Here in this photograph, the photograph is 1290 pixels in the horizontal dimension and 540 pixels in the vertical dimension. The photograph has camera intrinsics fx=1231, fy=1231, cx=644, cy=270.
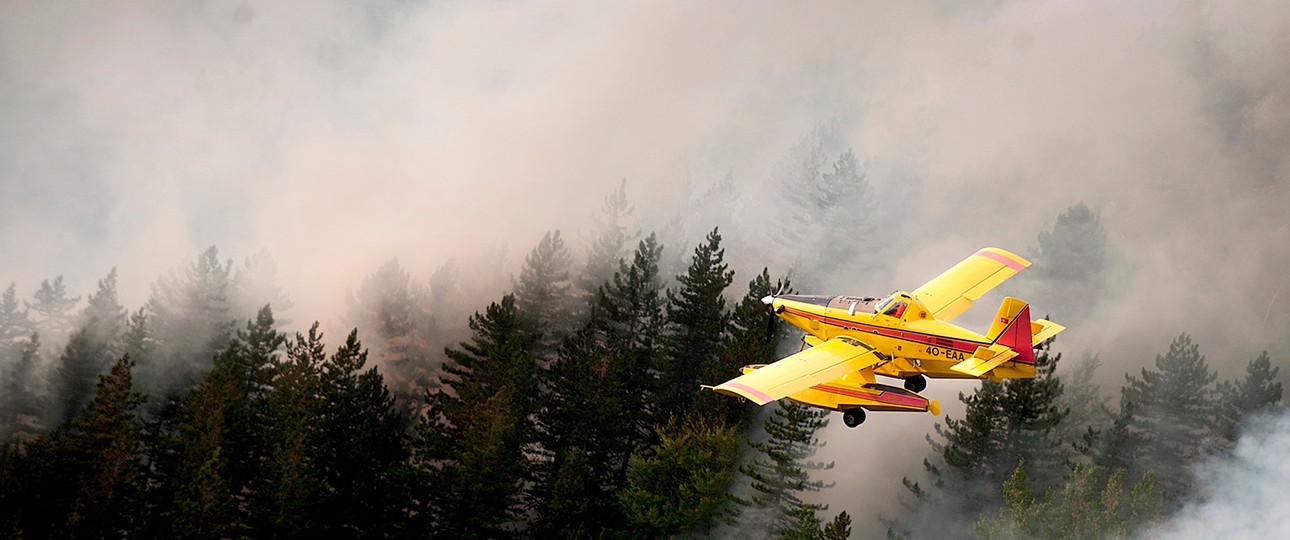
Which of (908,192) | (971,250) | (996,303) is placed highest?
(908,192)

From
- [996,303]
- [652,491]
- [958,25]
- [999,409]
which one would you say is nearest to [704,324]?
[652,491]

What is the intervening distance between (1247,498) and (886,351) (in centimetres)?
1925

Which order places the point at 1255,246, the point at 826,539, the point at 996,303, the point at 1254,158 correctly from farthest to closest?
the point at 1254,158
the point at 1255,246
the point at 996,303
the point at 826,539

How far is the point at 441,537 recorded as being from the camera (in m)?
67.2

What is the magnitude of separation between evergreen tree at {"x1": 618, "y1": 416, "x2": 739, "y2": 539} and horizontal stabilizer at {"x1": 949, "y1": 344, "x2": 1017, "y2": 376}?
2358cm

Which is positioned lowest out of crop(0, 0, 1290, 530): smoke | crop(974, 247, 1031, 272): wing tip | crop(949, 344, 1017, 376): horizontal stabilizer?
crop(949, 344, 1017, 376): horizontal stabilizer

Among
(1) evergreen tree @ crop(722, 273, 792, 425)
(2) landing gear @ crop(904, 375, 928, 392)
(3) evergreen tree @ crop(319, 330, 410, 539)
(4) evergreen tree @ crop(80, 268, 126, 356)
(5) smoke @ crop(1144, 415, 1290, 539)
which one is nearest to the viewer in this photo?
(2) landing gear @ crop(904, 375, 928, 392)

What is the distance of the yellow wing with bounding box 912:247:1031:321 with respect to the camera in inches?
1929

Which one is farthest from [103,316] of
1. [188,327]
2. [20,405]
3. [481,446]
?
[481,446]

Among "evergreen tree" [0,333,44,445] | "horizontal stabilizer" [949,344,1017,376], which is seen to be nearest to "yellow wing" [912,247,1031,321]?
"horizontal stabilizer" [949,344,1017,376]

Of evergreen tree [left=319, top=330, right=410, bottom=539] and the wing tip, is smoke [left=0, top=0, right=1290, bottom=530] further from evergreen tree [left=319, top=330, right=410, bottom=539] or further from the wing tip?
the wing tip

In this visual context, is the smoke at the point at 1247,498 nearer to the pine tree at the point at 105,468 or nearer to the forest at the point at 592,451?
the forest at the point at 592,451

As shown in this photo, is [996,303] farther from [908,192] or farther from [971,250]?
[908,192]

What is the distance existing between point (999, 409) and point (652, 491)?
20.6 metres
